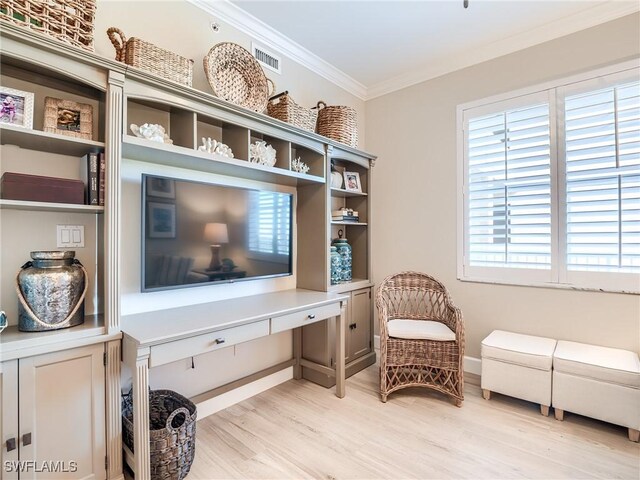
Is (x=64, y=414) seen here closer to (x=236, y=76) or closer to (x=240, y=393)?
(x=240, y=393)

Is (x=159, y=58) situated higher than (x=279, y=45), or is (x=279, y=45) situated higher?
(x=279, y=45)

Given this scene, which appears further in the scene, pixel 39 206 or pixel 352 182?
pixel 352 182

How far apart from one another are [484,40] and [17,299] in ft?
12.0

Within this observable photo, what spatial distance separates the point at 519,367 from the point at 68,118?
3.11m

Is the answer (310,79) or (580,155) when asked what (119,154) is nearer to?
(310,79)

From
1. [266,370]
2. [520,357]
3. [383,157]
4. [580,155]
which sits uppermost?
[383,157]

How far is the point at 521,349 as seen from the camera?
2309mm

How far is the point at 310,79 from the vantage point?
3.03m

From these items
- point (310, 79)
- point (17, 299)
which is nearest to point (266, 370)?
point (17, 299)

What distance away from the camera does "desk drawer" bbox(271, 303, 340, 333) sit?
2.00 metres

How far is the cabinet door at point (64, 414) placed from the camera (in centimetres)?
130

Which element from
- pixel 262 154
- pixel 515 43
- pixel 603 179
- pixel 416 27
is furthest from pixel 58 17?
pixel 603 179

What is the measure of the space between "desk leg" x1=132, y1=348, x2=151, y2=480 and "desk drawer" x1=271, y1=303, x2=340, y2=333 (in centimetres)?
73

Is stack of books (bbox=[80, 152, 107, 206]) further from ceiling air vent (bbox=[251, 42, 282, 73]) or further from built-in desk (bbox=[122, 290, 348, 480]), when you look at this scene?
ceiling air vent (bbox=[251, 42, 282, 73])
